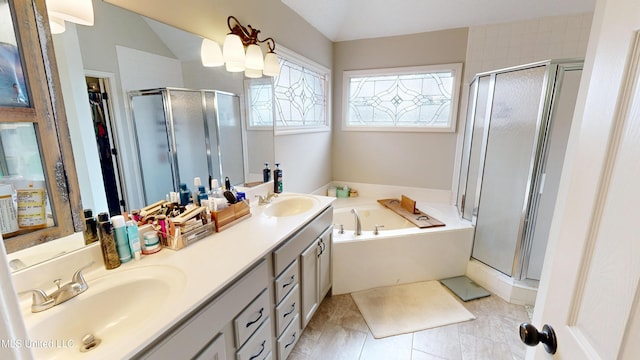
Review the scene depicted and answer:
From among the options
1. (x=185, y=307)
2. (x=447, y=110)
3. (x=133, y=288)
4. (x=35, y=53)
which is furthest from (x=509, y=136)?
(x=35, y=53)

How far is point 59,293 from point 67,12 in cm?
94

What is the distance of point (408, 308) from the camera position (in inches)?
84.3

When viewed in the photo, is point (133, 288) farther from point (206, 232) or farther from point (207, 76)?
point (207, 76)

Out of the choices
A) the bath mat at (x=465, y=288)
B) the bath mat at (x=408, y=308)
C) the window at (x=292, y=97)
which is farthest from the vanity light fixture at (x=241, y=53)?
the bath mat at (x=465, y=288)

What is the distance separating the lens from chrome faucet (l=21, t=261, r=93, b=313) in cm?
81

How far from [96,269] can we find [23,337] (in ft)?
2.79

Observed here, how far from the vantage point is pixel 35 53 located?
842mm

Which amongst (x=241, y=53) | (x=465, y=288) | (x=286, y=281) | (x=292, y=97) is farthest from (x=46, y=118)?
(x=465, y=288)

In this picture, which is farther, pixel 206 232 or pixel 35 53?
pixel 206 232

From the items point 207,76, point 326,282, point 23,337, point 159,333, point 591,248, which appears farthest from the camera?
point 326,282

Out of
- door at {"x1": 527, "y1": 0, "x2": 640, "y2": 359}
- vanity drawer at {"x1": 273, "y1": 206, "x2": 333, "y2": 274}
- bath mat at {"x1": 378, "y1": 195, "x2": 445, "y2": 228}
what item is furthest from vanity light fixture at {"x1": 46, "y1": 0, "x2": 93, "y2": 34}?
bath mat at {"x1": 378, "y1": 195, "x2": 445, "y2": 228}

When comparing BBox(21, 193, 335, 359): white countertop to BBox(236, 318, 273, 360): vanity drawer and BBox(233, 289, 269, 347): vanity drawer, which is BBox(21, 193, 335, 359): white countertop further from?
BBox(236, 318, 273, 360): vanity drawer

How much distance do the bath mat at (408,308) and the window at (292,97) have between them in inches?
64.2

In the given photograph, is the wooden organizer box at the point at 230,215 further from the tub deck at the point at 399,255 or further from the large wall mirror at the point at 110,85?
the tub deck at the point at 399,255
